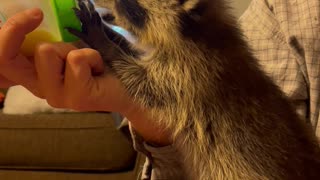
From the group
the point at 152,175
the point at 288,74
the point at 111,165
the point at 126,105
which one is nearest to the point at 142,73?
the point at 126,105

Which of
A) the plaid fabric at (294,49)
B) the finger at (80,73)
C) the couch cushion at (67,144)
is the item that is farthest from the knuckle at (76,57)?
the couch cushion at (67,144)

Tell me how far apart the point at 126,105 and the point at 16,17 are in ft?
0.77

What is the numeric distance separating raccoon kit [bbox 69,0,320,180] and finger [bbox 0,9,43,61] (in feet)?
0.35

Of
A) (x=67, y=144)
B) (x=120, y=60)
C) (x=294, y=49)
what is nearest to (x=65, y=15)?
(x=120, y=60)

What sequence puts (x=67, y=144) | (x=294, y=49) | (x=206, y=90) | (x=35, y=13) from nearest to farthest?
(x=35, y=13), (x=206, y=90), (x=294, y=49), (x=67, y=144)

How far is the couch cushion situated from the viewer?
1934mm

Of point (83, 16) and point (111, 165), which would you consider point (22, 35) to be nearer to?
point (83, 16)

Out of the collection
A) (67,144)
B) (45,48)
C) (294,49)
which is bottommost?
(67,144)

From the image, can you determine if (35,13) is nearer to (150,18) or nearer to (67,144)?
(150,18)

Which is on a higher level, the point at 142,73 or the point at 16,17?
the point at 16,17

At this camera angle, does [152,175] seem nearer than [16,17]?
No

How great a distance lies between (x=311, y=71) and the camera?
96cm

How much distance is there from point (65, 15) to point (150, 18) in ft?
0.67

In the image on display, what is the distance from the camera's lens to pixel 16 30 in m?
0.72
